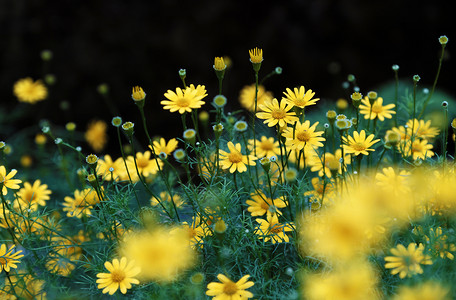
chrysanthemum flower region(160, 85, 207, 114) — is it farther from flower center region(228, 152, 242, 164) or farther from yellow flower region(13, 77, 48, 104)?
yellow flower region(13, 77, 48, 104)

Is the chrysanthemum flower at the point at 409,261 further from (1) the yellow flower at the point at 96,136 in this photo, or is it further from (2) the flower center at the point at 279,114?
(1) the yellow flower at the point at 96,136

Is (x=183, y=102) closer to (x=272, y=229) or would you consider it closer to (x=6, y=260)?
(x=272, y=229)

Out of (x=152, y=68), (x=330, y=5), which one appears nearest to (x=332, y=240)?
(x=330, y=5)

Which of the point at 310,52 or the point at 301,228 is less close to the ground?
the point at 310,52

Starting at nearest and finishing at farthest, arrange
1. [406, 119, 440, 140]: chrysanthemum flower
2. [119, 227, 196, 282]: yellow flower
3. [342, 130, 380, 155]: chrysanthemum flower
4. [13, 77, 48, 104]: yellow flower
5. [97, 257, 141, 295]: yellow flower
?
[119, 227, 196, 282]: yellow flower < [97, 257, 141, 295]: yellow flower < [342, 130, 380, 155]: chrysanthemum flower < [406, 119, 440, 140]: chrysanthemum flower < [13, 77, 48, 104]: yellow flower

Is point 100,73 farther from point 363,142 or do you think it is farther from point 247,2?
point 363,142

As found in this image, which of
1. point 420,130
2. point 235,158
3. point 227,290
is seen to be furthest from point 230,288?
point 420,130

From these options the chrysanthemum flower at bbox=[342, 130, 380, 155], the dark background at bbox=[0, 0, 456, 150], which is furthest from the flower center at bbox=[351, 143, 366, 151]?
the dark background at bbox=[0, 0, 456, 150]
